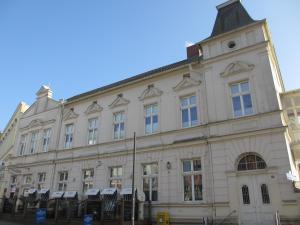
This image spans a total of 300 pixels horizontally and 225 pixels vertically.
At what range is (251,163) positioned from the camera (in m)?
13.1

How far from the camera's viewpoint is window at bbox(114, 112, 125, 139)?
18.8 m

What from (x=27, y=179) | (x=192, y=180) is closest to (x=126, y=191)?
(x=192, y=180)

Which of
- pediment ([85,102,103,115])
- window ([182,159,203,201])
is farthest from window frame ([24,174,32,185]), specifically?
window ([182,159,203,201])

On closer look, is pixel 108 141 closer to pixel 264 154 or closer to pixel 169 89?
pixel 169 89

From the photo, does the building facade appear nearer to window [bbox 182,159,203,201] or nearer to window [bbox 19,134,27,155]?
window [bbox 182,159,203,201]

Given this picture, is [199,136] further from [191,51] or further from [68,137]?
[68,137]

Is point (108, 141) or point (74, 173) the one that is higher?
point (108, 141)

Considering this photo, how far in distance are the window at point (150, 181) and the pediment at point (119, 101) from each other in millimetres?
4987

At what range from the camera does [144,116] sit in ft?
58.5

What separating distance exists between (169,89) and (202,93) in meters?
2.37

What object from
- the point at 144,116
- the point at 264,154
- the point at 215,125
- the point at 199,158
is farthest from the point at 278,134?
the point at 144,116

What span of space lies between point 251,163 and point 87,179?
11172mm

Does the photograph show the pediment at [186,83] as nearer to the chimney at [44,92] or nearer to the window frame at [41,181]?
the window frame at [41,181]

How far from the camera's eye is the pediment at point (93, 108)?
20.5 meters
